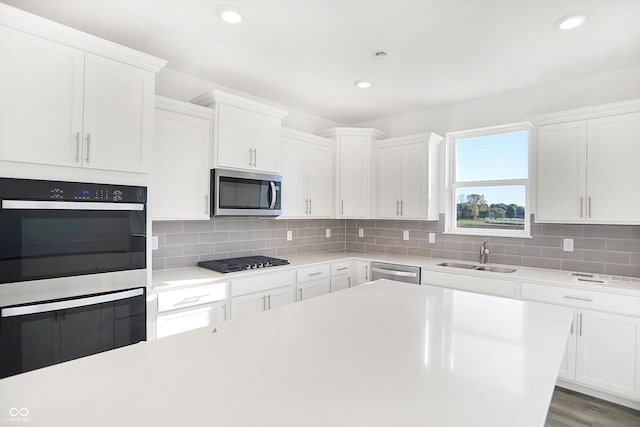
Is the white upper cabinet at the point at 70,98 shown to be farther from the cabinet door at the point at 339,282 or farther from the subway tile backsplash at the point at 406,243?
the cabinet door at the point at 339,282

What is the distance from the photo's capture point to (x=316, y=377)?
926mm

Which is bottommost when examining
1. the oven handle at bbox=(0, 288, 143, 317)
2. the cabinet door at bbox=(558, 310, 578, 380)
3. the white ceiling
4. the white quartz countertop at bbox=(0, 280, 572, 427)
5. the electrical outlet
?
the cabinet door at bbox=(558, 310, 578, 380)

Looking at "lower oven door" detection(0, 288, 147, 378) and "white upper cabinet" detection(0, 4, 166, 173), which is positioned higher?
"white upper cabinet" detection(0, 4, 166, 173)

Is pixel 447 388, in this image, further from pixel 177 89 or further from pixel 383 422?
pixel 177 89

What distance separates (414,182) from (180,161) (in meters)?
2.46

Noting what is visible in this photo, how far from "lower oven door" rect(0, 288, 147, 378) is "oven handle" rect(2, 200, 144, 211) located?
51cm

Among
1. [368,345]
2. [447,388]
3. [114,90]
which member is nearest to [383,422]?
[447,388]

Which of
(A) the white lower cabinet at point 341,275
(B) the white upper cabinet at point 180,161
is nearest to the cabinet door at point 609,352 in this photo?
(A) the white lower cabinet at point 341,275

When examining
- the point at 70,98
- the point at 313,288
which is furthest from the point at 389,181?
the point at 70,98

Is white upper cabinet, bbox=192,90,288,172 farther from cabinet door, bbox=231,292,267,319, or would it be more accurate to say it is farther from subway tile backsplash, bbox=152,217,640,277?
cabinet door, bbox=231,292,267,319

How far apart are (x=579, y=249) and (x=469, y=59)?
1975 mm

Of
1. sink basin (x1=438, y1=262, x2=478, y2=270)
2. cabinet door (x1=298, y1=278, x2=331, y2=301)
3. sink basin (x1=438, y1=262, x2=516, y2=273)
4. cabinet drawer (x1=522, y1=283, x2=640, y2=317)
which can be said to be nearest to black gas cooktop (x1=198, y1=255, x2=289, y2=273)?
cabinet door (x1=298, y1=278, x2=331, y2=301)

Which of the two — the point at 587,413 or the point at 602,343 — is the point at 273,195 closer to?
the point at 602,343

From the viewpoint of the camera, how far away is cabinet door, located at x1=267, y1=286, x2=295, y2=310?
3043mm
